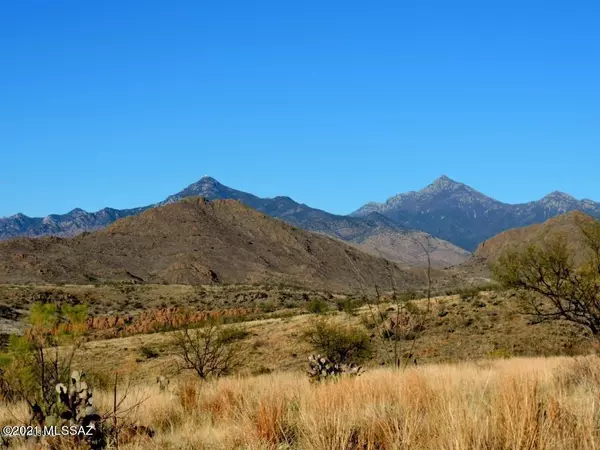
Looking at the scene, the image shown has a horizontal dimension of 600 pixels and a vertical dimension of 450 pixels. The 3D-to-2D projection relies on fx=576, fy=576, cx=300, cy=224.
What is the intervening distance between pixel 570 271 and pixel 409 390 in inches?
663

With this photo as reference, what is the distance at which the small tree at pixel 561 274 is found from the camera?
805 inches

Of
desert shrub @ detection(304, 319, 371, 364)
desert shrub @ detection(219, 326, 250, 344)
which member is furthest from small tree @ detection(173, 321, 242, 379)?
desert shrub @ detection(304, 319, 371, 364)

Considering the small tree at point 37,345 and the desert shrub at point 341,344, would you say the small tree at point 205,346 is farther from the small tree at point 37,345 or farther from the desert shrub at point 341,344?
the small tree at point 37,345

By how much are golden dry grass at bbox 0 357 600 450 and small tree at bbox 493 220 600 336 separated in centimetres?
1323

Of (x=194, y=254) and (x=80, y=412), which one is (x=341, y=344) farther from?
(x=194, y=254)

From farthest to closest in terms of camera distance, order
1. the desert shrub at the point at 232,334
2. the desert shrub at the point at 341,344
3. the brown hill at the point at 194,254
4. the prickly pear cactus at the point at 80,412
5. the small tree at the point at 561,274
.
Result: the brown hill at the point at 194,254 → the desert shrub at the point at 232,334 → the desert shrub at the point at 341,344 → the small tree at the point at 561,274 → the prickly pear cactus at the point at 80,412

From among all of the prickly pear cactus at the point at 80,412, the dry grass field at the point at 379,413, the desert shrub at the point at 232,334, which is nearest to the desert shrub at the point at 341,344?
the desert shrub at the point at 232,334

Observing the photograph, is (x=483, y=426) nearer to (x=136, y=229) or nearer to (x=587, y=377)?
(x=587, y=377)

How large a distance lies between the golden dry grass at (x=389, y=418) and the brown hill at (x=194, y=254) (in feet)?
244

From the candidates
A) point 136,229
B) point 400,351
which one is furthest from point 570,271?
point 136,229

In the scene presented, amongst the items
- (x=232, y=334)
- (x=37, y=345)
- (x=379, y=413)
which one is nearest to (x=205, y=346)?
(x=232, y=334)

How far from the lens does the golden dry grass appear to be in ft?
14.5

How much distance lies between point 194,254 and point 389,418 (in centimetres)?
10435

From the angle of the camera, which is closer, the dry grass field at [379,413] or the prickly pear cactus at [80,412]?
the dry grass field at [379,413]
